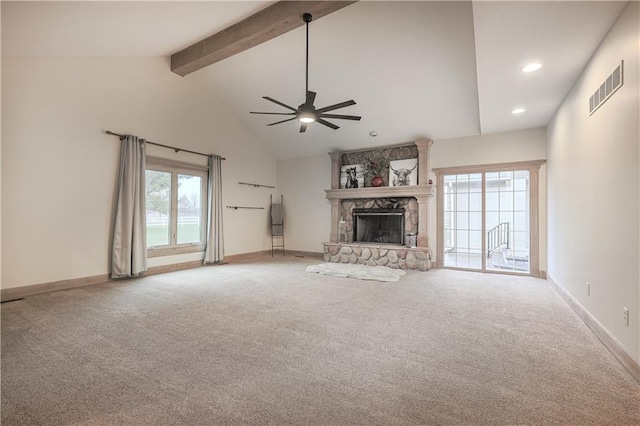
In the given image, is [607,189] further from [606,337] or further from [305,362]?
[305,362]

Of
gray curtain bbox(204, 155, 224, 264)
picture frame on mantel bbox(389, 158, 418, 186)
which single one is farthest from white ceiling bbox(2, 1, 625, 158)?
gray curtain bbox(204, 155, 224, 264)

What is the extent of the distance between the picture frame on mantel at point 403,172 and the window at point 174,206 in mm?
4290

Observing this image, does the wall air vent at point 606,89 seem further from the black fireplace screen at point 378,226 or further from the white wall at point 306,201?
the white wall at point 306,201

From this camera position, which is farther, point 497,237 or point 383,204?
point 383,204

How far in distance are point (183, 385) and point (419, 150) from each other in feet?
20.4

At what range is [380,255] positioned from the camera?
670 cm

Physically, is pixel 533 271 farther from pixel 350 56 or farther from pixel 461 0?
pixel 350 56

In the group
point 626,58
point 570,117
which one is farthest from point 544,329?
point 570,117

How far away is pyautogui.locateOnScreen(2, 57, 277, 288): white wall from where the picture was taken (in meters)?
4.06

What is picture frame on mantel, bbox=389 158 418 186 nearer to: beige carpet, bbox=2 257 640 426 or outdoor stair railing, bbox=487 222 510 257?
outdoor stair railing, bbox=487 222 510 257

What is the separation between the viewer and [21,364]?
2.28 m

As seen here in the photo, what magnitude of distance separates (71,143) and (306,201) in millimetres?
5135

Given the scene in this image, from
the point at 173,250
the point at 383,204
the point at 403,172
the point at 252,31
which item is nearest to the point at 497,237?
the point at 403,172

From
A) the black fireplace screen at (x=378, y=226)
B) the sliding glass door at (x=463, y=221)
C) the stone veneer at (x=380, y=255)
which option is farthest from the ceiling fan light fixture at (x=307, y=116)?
the sliding glass door at (x=463, y=221)
